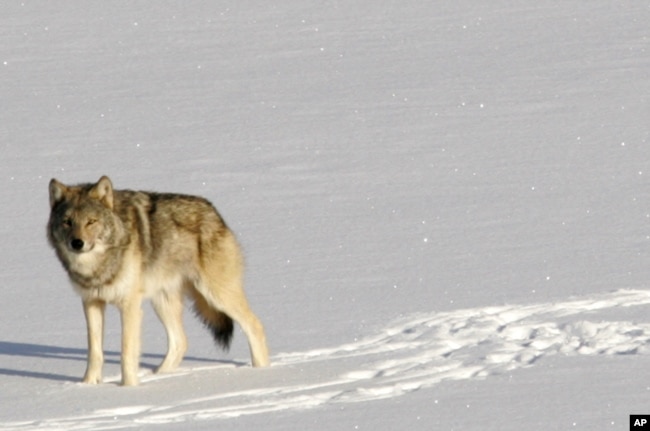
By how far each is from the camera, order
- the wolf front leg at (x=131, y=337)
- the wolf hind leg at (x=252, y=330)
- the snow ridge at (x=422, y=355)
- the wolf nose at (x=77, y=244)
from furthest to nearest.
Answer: the wolf hind leg at (x=252, y=330), the wolf front leg at (x=131, y=337), the wolf nose at (x=77, y=244), the snow ridge at (x=422, y=355)

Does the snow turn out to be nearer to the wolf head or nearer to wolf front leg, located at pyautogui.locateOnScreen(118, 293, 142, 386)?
wolf front leg, located at pyautogui.locateOnScreen(118, 293, 142, 386)

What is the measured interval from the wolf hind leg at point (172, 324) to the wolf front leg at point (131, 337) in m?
0.44

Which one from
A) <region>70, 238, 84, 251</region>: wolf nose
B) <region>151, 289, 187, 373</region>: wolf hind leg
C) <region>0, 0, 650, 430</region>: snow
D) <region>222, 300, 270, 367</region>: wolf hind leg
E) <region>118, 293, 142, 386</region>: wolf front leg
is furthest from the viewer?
<region>151, 289, 187, 373</region>: wolf hind leg

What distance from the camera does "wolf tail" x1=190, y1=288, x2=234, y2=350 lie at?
791 cm

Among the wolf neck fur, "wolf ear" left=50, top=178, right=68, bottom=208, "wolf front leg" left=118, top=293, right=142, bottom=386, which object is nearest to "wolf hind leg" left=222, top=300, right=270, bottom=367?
"wolf front leg" left=118, top=293, right=142, bottom=386

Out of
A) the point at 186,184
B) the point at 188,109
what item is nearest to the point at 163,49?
the point at 188,109

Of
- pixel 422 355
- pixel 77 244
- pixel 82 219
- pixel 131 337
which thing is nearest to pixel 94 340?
pixel 131 337

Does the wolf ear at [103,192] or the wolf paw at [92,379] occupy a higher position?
the wolf ear at [103,192]

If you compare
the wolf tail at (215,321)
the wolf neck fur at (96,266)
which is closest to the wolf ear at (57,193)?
the wolf neck fur at (96,266)

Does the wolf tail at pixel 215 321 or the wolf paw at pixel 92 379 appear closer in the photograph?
the wolf paw at pixel 92 379

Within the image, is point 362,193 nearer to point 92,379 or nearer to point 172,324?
point 172,324

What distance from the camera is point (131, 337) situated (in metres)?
7.38

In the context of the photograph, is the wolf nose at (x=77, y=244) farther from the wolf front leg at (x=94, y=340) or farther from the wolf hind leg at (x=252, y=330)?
the wolf hind leg at (x=252, y=330)

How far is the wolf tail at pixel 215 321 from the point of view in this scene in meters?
7.91
